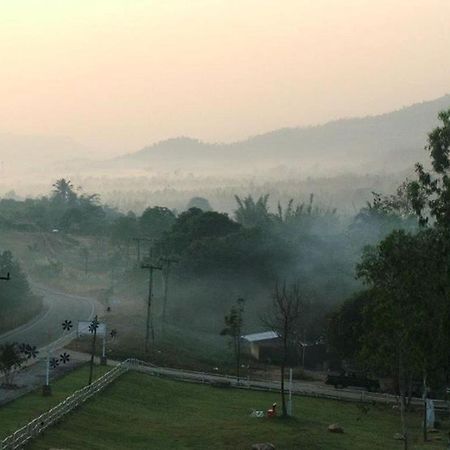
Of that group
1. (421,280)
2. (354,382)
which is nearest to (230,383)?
(354,382)

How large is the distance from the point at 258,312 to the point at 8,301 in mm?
36877

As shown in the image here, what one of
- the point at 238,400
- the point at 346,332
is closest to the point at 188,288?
the point at 346,332

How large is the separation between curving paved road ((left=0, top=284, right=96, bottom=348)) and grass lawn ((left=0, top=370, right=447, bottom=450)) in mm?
28075

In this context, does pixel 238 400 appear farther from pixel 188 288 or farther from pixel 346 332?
pixel 188 288

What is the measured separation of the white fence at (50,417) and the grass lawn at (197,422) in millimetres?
479

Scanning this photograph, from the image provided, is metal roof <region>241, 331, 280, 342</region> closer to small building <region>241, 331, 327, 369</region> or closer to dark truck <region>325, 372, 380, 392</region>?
small building <region>241, 331, 327, 369</region>

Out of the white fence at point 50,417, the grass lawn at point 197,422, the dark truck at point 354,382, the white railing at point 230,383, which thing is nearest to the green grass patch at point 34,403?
the grass lawn at point 197,422

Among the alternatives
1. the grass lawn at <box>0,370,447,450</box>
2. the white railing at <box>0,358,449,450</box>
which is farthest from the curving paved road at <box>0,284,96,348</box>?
the grass lawn at <box>0,370,447,450</box>

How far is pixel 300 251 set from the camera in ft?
475

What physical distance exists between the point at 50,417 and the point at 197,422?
13.1 meters

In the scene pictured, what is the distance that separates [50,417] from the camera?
43.4 meters

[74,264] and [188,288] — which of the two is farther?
[74,264]

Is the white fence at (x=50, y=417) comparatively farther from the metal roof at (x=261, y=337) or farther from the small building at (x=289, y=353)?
the metal roof at (x=261, y=337)

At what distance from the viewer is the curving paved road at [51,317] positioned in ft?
322
